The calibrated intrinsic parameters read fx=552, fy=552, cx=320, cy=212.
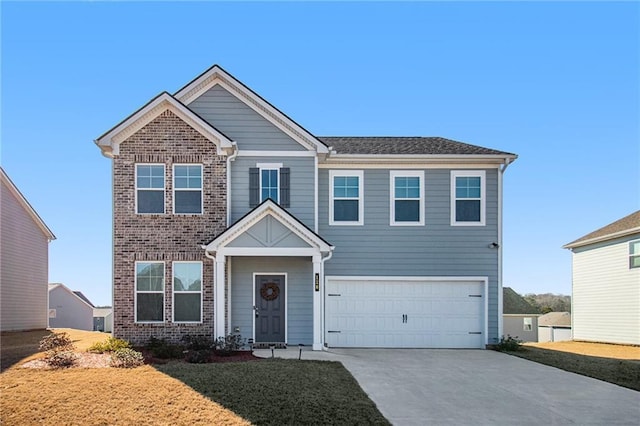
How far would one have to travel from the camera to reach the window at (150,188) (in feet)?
55.0

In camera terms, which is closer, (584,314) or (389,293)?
(389,293)

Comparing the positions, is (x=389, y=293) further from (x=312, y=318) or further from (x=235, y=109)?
(x=235, y=109)

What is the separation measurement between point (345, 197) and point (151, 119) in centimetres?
659

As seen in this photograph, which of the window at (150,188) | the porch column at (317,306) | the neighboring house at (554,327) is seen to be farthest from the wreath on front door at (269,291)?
the neighboring house at (554,327)

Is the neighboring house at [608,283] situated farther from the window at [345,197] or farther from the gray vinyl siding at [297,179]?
the gray vinyl siding at [297,179]

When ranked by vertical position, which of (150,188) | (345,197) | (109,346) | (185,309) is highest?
(150,188)

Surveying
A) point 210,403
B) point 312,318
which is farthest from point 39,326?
point 210,403

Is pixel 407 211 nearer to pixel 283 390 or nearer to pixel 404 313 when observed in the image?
pixel 404 313

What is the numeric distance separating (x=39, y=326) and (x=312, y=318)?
1604 cm

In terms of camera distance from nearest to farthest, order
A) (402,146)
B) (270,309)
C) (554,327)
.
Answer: (270,309)
(402,146)
(554,327)

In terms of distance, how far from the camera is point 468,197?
18469mm

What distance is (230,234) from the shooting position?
16.0 meters

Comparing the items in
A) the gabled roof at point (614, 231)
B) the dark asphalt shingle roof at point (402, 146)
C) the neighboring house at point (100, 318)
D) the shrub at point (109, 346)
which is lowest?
the neighboring house at point (100, 318)

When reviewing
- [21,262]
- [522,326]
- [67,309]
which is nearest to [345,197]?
[21,262]
